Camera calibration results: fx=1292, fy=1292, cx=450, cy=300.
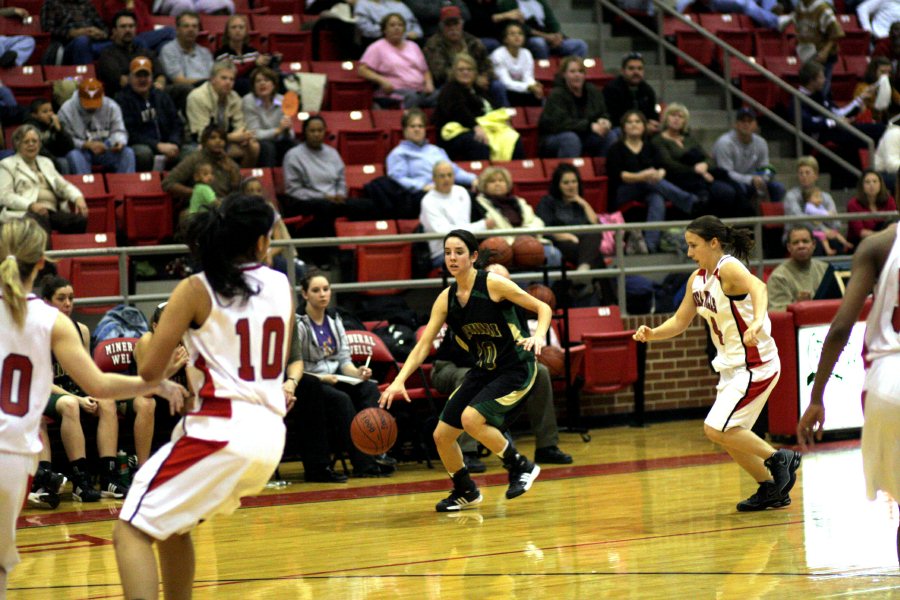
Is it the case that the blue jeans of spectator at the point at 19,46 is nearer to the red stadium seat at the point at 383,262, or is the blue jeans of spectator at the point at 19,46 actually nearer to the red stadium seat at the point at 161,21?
the red stadium seat at the point at 161,21

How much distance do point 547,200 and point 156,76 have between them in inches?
155

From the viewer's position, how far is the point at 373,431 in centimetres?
856

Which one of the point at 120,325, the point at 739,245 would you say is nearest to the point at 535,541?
the point at 739,245

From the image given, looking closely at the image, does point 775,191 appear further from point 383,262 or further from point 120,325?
point 120,325

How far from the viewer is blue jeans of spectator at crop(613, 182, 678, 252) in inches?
483

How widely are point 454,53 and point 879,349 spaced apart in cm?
960

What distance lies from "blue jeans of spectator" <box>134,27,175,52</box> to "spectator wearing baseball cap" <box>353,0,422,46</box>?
6.60 ft

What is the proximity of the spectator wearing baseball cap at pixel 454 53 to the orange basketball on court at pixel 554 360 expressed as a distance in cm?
367

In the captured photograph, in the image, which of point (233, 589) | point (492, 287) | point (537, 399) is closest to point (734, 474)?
point (537, 399)

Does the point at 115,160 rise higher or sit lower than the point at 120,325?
higher

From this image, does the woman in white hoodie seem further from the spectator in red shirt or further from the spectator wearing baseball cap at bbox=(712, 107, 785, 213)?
the spectator in red shirt

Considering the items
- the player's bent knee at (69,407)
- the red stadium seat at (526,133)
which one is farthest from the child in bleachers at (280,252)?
the red stadium seat at (526,133)

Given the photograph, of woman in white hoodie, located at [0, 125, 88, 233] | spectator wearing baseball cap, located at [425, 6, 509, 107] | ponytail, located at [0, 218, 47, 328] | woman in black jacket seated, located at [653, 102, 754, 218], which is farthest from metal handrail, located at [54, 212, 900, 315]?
ponytail, located at [0, 218, 47, 328]

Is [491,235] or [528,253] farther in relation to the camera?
[491,235]
